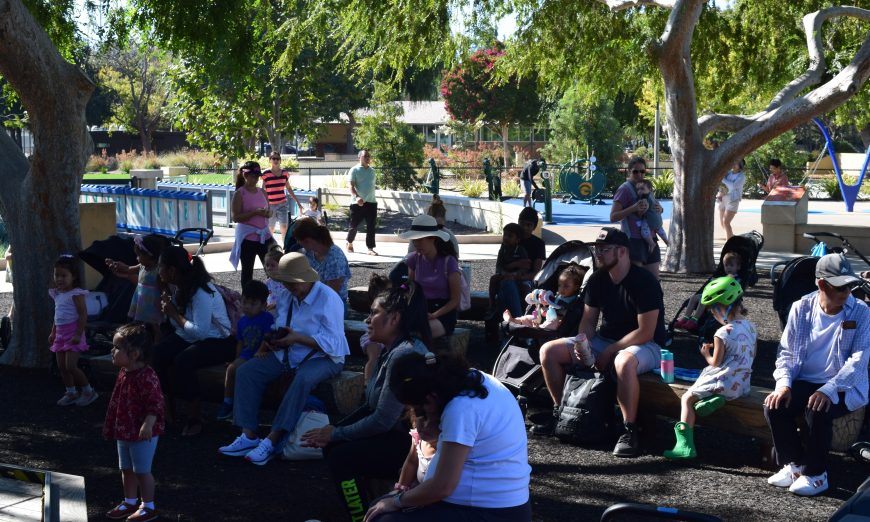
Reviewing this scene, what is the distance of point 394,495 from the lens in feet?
14.6

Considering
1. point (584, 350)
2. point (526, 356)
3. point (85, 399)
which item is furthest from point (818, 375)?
point (85, 399)

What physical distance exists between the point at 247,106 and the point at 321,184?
6512mm

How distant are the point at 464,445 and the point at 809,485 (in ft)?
9.46

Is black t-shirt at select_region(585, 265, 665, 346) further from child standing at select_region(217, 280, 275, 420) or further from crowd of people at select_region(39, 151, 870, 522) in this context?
child standing at select_region(217, 280, 275, 420)

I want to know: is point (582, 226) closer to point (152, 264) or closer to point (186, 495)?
point (152, 264)

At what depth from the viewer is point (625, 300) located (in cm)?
718

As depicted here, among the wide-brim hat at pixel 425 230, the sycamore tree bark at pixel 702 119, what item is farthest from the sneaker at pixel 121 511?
the sycamore tree bark at pixel 702 119

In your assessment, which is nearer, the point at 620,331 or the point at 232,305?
the point at 620,331

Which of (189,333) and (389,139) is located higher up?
(389,139)

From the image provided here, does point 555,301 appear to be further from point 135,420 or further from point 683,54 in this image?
point 683,54

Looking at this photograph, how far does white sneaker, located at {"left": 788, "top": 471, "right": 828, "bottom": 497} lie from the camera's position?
611 centimetres

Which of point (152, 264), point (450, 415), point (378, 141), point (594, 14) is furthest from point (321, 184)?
point (450, 415)

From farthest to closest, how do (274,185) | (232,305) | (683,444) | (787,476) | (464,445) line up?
(274,185)
(232,305)
(683,444)
(787,476)
(464,445)

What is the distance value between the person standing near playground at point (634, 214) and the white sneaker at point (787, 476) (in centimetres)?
470
